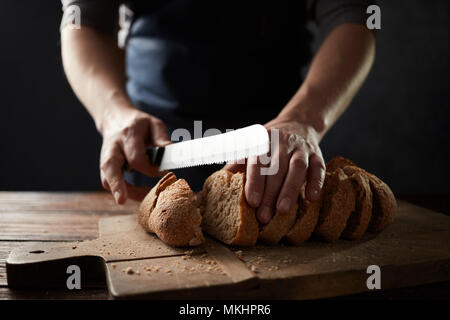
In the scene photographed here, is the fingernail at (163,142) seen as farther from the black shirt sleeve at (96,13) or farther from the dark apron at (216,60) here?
the black shirt sleeve at (96,13)

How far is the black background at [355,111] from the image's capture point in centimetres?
409

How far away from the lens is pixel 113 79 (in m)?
2.36

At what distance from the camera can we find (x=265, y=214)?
5.00ft

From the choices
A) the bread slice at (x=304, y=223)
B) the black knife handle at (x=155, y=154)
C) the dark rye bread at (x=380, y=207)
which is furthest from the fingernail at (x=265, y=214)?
the black knife handle at (x=155, y=154)

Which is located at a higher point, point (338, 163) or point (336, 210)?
point (338, 163)

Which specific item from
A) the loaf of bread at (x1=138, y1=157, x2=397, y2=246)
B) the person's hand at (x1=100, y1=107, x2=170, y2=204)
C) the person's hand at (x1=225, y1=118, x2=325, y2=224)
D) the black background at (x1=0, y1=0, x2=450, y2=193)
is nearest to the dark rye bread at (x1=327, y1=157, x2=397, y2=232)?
the loaf of bread at (x1=138, y1=157, x2=397, y2=246)

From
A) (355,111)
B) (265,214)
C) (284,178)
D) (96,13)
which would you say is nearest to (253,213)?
(265,214)

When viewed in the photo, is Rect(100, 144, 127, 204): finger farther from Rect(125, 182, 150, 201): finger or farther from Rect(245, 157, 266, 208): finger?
Rect(245, 157, 266, 208): finger

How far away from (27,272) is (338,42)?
1874mm

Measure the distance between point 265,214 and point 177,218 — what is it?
0.31m

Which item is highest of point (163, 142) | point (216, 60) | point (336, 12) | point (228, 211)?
point (336, 12)

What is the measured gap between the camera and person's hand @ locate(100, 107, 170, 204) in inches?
75.5

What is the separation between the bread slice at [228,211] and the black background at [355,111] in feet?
9.41

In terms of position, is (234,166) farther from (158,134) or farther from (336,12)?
(336,12)
